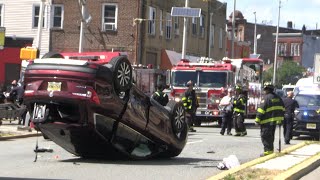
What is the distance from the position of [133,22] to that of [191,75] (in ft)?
39.6

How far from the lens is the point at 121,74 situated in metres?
12.3

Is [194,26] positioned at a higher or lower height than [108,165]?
higher

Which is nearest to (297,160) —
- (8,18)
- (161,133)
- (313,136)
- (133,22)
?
(161,133)

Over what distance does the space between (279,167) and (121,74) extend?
3.58 meters

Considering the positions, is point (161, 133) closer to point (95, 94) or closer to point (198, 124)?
point (95, 94)

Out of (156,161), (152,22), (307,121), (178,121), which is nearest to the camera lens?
(156,161)

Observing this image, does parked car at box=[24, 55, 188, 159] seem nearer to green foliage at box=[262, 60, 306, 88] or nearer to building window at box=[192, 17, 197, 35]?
building window at box=[192, 17, 197, 35]

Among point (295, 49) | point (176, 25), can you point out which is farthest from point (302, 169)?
point (295, 49)

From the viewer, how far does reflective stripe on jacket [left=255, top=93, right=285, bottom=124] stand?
47.5 ft

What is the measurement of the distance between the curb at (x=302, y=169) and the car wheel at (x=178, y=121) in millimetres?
2760

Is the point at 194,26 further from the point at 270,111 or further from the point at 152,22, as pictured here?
the point at 270,111

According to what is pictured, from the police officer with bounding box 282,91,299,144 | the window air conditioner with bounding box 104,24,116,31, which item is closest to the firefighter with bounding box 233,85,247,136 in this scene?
the police officer with bounding box 282,91,299,144

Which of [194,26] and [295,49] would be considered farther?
[295,49]

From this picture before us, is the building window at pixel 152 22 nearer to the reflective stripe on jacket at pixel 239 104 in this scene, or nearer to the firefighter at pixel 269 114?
the reflective stripe on jacket at pixel 239 104
